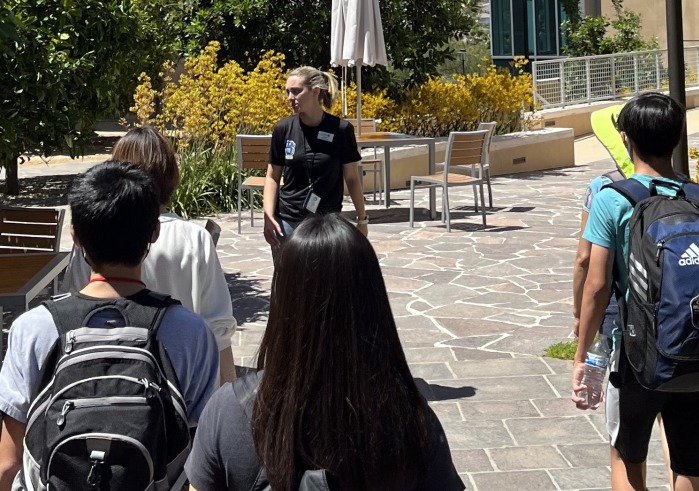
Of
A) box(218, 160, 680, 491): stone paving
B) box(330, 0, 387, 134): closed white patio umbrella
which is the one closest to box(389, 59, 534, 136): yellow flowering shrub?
box(218, 160, 680, 491): stone paving

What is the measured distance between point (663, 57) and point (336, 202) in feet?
68.0

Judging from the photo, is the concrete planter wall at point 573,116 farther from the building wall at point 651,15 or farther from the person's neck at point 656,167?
the person's neck at point 656,167

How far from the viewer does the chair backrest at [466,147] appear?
12.4 metres

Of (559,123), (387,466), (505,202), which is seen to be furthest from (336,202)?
(559,123)

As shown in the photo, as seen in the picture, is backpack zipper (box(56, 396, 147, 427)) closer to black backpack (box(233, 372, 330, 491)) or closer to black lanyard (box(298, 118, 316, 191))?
black backpack (box(233, 372, 330, 491))

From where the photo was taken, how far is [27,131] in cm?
826

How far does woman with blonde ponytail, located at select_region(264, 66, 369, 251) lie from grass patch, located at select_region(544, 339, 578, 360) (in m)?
1.80

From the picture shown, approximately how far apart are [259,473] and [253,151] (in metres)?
10.8

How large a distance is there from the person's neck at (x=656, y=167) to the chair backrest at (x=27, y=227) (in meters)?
4.57

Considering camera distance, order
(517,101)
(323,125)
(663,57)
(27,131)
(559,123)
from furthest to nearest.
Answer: (663,57) → (559,123) → (517,101) → (27,131) → (323,125)

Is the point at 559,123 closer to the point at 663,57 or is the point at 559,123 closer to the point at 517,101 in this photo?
the point at 517,101

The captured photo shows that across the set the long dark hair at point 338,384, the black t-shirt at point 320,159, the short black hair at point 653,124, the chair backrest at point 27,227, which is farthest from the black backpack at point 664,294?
the chair backrest at point 27,227

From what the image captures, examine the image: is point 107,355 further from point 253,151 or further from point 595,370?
point 253,151

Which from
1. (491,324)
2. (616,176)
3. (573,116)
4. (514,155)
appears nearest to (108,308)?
(616,176)
